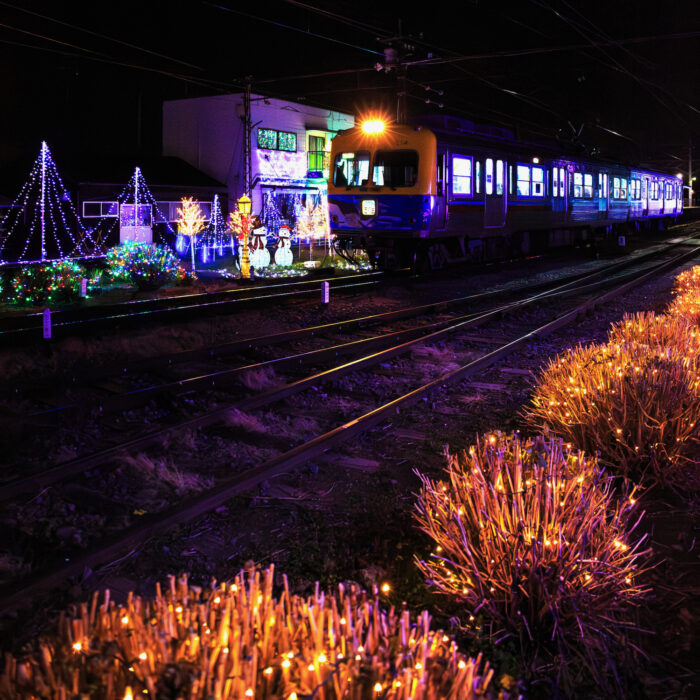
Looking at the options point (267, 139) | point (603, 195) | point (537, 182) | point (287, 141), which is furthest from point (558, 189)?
point (287, 141)

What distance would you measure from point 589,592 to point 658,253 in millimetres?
27193

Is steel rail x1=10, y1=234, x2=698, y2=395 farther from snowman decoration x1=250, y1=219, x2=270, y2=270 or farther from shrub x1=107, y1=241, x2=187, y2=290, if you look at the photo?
snowman decoration x1=250, y1=219, x2=270, y2=270

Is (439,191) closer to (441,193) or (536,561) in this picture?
(441,193)

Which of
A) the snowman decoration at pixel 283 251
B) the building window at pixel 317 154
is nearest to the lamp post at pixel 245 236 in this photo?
the snowman decoration at pixel 283 251

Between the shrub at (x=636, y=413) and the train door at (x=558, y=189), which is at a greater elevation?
the train door at (x=558, y=189)

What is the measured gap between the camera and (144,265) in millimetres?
17406

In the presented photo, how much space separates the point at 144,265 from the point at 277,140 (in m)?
23.1

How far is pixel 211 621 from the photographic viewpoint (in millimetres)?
2465

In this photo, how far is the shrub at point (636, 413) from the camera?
5375 mm

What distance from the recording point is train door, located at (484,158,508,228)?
18922mm

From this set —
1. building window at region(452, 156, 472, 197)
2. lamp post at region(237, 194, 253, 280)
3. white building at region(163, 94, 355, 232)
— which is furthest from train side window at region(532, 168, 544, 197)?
white building at region(163, 94, 355, 232)

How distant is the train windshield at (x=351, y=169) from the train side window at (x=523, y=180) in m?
4.88

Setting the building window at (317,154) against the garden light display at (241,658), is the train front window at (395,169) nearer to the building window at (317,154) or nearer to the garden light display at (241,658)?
the garden light display at (241,658)

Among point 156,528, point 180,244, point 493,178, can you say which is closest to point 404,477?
point 156,528
